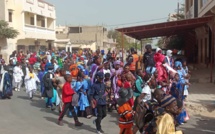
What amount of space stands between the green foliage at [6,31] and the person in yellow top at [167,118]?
27.8 meters

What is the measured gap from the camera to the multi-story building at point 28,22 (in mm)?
32278

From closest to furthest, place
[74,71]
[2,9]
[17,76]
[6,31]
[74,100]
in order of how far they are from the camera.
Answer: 1. [74,100]
2. [74,71]
3. [17,76]
4. [6,31]
5. [2,9]

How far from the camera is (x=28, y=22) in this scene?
37.3 metres

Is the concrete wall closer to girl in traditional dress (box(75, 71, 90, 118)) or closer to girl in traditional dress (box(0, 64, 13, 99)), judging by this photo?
girl in traditional dress (box(0, 64, 13, 99))

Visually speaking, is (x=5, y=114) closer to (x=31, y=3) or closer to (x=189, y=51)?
(x=189, y=51)

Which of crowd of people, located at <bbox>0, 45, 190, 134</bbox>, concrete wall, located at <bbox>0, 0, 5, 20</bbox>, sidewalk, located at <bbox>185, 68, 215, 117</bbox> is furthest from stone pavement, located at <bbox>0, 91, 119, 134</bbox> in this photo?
concrete wall, located at <bbox>0, 0, 5, 20</bbox>

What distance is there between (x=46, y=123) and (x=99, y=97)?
6.31ft

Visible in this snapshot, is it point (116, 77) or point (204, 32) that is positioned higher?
point (204, 32)

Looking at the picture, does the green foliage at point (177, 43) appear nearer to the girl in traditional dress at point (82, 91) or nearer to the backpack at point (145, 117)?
the girl in traditional dress at point (82, 91)

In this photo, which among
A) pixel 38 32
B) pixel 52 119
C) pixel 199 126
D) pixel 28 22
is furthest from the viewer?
pixel 38 32

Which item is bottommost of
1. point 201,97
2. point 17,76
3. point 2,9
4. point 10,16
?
point 201,97

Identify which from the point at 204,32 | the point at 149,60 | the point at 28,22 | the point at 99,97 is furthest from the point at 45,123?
the point at 28,22

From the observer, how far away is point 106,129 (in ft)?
27.0

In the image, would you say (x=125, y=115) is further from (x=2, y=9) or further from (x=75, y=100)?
(x=2, y=9)
